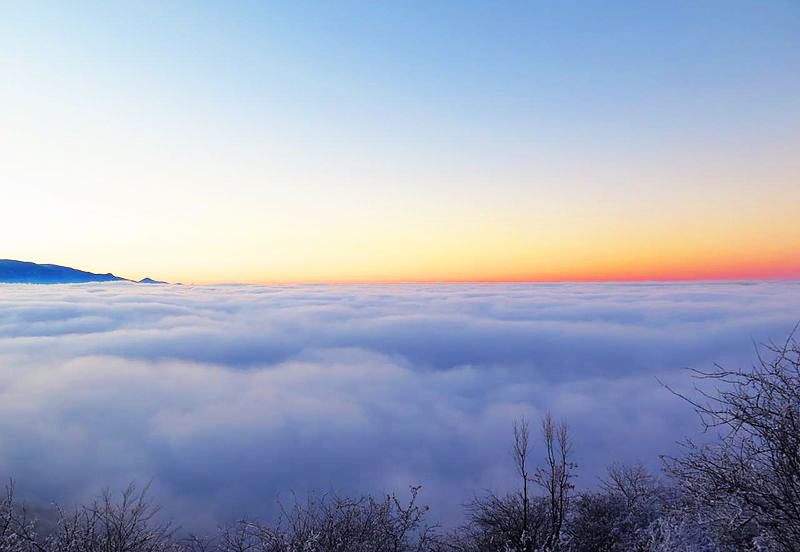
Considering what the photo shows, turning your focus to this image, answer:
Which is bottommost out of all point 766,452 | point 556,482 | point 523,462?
point 556,482

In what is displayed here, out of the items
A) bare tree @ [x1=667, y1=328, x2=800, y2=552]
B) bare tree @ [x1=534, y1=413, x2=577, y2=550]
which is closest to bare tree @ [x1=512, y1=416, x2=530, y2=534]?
bare tree @ [x1=534, y1=413, x2=577, y2=550]

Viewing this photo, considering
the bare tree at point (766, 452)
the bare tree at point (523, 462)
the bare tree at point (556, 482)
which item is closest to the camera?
the bare tree at point (766, 452)

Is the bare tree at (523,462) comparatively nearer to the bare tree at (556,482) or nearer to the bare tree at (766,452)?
the bare tree at (556,482)

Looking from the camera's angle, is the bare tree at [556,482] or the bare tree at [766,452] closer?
the bare tree at [766,452]

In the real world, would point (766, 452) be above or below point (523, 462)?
above

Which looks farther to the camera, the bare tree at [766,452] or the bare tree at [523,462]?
the bare tree at [523,462]

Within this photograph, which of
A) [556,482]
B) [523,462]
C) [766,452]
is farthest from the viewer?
Answer: [556,482]

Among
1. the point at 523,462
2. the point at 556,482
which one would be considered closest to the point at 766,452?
the point at 523,462

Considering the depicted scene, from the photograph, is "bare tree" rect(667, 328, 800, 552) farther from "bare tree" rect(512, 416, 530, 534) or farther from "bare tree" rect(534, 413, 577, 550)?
"bare tree" rect(512, 416, 530, 534)

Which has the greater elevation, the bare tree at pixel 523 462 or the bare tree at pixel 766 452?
the bare tree at pixel 766 452

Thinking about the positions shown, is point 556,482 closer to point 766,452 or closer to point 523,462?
point 523,462

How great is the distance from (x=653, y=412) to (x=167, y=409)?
185268 millimetres

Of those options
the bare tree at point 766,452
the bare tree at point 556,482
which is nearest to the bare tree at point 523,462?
the bare tree at point 556,482

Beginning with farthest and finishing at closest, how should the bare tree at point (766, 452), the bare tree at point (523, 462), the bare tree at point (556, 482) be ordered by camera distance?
the bare tree at point (523, 462) < the bare tree at point (556, 482) < the bare tree at point (766, 452)
